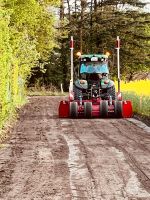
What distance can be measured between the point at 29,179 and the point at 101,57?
44.3 ft

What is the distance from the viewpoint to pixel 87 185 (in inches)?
326

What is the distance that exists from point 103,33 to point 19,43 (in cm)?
2511

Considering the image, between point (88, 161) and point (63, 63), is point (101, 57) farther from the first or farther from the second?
point (63, 63)

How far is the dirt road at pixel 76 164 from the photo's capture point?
783cm

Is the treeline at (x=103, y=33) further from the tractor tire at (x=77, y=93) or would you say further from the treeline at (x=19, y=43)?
the tractor tire at (x=77, y=93)

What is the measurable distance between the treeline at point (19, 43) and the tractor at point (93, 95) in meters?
2.41

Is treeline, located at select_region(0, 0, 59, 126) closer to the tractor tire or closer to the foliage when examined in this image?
the tractor tire

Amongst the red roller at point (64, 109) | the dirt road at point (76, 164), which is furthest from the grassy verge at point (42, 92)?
the dirt road at point (76, 164)

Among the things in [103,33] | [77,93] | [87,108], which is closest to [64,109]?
[77,93]

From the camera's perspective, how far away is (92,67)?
21.7m

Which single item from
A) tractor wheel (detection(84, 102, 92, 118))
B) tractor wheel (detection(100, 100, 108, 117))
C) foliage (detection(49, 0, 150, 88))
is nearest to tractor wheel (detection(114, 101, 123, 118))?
tractor wheel (detection(100, 100, 108, 117))

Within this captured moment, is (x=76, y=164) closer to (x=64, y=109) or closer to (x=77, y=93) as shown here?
(x=64, y=109)

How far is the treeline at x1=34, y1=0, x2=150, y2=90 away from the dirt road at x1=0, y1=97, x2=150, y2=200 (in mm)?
40205

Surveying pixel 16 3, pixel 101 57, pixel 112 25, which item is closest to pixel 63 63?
pixel 112 25
